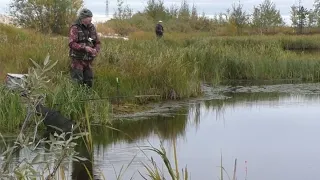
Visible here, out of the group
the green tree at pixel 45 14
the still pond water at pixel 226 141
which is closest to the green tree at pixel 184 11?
the green tree at pixel 45 14

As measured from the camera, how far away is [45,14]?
83.1 feet

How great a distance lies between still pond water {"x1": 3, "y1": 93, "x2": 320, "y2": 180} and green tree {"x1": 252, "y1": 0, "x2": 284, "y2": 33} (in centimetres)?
3080

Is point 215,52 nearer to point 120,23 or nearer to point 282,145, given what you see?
point 282,145

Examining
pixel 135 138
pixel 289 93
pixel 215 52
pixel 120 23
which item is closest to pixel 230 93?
pixel 289 93

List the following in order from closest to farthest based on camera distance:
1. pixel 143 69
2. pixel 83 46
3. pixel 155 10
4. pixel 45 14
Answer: pixel 83 46, pixel 143 69, pixel 45 14, pixel 155 10

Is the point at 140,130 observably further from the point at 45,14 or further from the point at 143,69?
the point at 45,14

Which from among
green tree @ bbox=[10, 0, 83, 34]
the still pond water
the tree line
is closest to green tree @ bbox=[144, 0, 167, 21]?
the tree line

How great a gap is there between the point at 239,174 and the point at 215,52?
955 centimetres

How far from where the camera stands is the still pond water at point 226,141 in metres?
5.95

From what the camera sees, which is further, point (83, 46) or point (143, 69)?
point (143, 69)

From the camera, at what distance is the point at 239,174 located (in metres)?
5.81

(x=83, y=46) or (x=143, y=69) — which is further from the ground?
(x=83, y=46)

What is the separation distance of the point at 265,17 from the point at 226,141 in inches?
1398

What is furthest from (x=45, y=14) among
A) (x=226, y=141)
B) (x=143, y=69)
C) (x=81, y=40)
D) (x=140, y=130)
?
(x=226, y=141)
